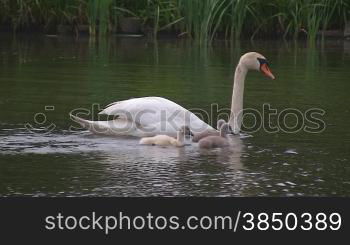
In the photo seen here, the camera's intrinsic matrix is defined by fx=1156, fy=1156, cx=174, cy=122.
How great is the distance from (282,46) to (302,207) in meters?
16.4

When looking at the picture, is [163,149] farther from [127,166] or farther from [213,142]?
[127,166]

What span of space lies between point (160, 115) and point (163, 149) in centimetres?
66

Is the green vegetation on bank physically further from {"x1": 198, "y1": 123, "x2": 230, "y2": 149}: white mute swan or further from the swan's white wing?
{"x1": 198, "y1": 123, "x2": 230, "y2": 149}: white mute swan

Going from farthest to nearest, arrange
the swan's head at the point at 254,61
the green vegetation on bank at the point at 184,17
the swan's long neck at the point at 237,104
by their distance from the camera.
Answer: the green vegetation on bank at the point at 184,17 → the swan's head at the point at 254,61 → the swan's long neck at the point at 237,104

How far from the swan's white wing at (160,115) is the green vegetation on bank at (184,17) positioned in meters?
12.0

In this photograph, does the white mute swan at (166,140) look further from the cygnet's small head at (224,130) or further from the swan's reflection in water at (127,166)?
the cygnet's small head at (224,130)

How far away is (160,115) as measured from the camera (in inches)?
420

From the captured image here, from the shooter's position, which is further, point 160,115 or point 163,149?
point 160,115

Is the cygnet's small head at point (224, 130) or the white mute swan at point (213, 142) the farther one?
the cygnet's small head at point (224, 130)

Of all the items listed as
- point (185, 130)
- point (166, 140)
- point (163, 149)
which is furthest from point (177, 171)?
point (185, 130)

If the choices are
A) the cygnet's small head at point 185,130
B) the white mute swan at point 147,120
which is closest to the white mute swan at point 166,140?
the cygnet's small head at point 185,130

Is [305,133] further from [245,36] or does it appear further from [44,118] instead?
[245,36]

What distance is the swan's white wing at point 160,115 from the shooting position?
34.9ft

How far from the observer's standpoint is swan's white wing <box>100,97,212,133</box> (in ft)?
34.9
